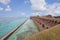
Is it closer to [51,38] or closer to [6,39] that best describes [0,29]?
[6,39]

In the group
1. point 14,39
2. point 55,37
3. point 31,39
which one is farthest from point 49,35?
point 14,39

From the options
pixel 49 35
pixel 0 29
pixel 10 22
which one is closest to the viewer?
pixel 49 35

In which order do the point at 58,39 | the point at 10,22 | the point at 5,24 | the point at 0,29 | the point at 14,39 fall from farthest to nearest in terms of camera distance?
1. the point at 10,22
2. the point at 5,24
3. the point at 0,29
4. the point at 14,39
5. the point at 58,39

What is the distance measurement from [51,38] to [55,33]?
47cm

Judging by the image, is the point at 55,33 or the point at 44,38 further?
the point at 55,33

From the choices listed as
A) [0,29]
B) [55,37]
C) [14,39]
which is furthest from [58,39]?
[0,29]

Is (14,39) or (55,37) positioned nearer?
(55,37)

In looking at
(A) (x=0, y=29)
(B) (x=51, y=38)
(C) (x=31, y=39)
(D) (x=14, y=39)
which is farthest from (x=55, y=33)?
(A) (x=0, y=29)

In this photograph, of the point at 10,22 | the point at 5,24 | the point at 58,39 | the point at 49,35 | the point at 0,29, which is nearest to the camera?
the point at 58,39

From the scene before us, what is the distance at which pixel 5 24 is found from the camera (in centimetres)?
898

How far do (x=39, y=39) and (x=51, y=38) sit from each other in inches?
12.0

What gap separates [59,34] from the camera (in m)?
4.71

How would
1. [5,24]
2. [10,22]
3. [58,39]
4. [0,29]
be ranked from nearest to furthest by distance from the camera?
1. [58,39]
2. [0,29]
3. [5,24]
4. [10,22]

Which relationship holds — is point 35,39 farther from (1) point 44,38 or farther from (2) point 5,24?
(2) point 5,24
